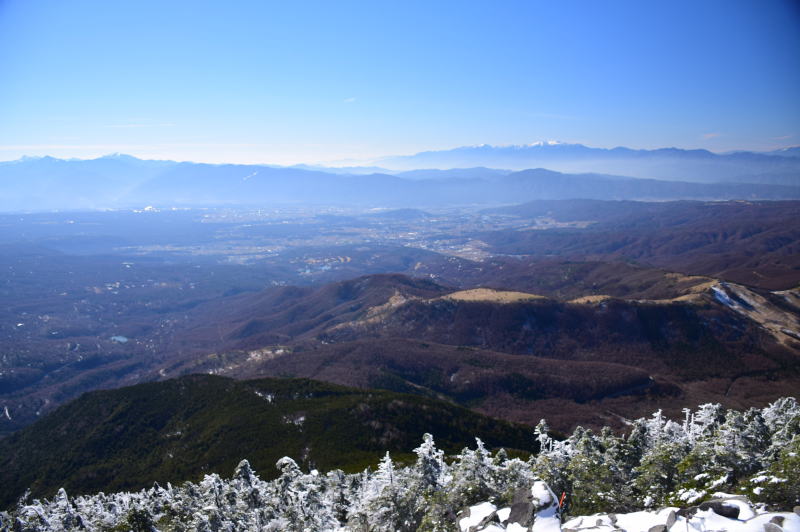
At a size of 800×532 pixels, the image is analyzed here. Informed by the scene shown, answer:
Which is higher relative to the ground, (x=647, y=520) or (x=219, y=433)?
(x=647, y=520)

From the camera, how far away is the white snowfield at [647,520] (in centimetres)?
1903

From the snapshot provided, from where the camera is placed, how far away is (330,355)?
552 ft

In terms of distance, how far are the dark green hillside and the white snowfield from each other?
5567 cm

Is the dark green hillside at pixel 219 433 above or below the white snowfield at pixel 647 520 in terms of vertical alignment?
below

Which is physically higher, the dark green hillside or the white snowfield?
the white snowfield

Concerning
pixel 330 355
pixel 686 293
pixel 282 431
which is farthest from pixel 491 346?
pixel 282 431

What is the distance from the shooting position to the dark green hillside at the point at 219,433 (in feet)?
287

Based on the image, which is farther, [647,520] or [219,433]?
[219,433]

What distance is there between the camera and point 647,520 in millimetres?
22125

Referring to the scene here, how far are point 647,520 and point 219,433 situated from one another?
9747cm

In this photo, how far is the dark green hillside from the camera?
87.4 metres

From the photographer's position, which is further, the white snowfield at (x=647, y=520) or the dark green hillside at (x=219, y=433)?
the dark green hillside at (x=219, y=433)

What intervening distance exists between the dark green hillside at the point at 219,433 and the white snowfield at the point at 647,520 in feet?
183

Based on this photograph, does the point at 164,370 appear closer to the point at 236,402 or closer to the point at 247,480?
the point at 236,402
